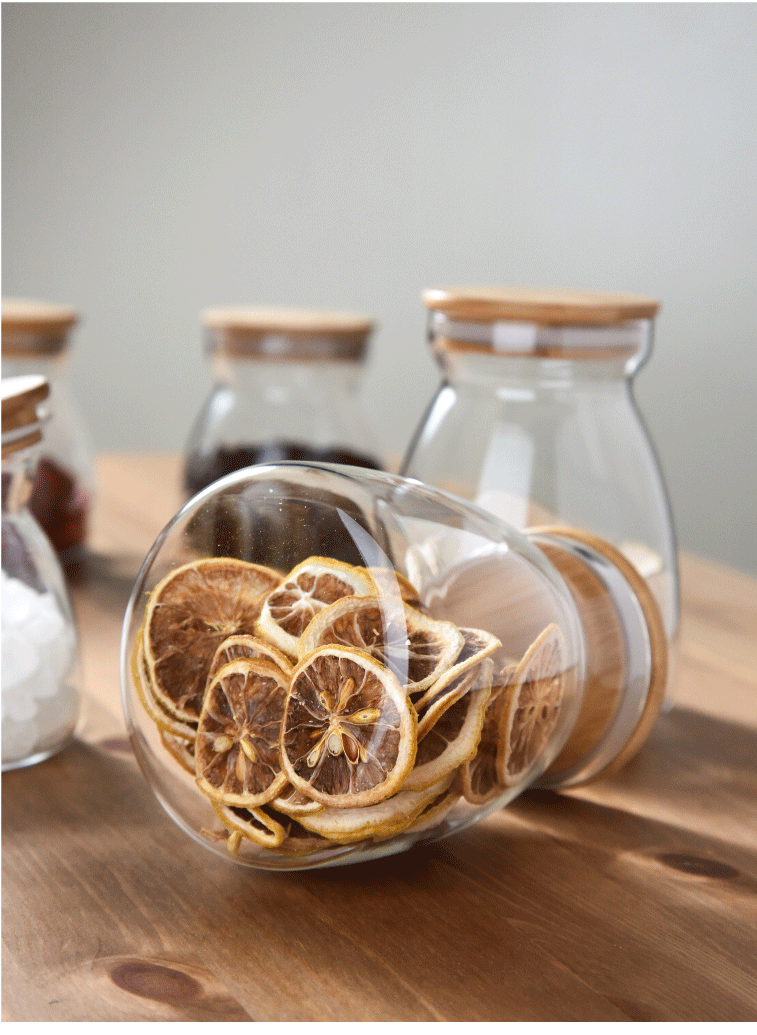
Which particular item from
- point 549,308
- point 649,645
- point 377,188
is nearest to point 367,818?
point 649,645

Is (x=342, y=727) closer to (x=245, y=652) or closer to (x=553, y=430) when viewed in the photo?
(x=245, y=652)

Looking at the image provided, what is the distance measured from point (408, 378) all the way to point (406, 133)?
51 centimetres

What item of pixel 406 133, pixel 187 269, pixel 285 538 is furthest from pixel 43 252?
pixel 285 538

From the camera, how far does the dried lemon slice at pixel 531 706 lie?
417mm

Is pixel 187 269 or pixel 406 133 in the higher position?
pixel 406 133

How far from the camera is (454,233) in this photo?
2.16 meters

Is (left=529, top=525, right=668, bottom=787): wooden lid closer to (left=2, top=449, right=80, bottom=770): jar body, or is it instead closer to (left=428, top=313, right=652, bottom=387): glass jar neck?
(left=428, top=313, right=652, bottom=387): glass jar neck

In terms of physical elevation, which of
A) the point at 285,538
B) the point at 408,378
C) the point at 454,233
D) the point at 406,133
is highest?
the point at 406,133

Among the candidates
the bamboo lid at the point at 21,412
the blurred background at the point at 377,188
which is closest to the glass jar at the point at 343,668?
the bamboo lid at the point at 21,412

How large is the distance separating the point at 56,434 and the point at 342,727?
0.58 meters

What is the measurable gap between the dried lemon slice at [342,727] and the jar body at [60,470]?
1.76 ft

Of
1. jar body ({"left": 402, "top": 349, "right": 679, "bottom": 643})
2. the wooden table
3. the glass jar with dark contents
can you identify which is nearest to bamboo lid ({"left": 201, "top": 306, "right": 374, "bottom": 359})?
the glass jar with dark contents

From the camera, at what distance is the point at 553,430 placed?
0.59 meters

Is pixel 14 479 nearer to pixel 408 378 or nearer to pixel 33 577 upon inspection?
pixel 33 577
